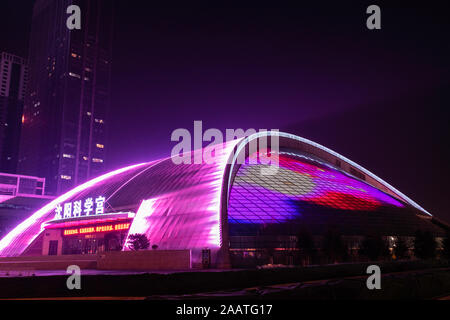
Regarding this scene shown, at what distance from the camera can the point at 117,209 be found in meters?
43.1

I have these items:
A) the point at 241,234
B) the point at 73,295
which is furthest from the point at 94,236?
the point at 73,295

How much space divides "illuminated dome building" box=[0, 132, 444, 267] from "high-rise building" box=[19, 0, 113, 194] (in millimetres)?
119504

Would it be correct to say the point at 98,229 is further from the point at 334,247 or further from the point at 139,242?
the point at 334,247

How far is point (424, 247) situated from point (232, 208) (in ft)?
63.5

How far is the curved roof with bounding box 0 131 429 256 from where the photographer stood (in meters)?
32.8

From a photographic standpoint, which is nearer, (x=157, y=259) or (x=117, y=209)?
(x=157, y=259)

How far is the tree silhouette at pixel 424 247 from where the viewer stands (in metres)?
38.0

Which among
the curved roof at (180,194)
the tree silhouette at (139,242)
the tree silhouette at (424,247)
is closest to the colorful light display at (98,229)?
the curved roof at (180,194)

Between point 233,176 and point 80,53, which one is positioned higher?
point 80,53

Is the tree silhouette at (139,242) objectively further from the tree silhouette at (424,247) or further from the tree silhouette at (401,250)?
the tree silhouette at (424,247)

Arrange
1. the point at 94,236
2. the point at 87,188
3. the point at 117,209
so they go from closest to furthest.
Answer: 1. the point at 117,209
2. the point at 94,236
3. the point at 87,188

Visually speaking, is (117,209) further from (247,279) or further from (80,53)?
(80,53)

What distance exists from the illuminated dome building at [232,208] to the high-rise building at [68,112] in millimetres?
119504
